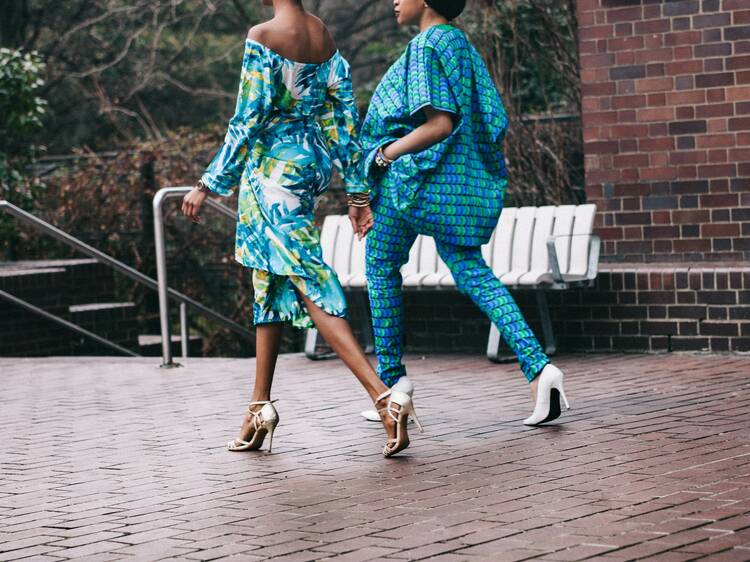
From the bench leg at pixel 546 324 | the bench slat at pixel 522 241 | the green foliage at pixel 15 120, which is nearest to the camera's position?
the bench leg at pixel 546 324

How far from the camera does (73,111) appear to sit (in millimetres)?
20578

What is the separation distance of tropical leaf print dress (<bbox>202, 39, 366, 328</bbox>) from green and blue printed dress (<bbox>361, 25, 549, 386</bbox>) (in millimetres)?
456

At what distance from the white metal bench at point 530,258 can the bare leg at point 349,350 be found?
112 inches

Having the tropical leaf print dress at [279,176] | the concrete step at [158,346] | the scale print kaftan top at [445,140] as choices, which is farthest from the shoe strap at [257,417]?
the concrete step at [158,346]

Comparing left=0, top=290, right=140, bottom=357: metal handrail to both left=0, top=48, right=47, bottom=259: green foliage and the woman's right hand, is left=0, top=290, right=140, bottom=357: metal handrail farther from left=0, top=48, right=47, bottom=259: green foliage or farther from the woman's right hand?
the woman's right hand

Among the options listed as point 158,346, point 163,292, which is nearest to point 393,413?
point 163,292

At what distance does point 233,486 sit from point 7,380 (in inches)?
160

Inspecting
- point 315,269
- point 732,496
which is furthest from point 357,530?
point 315,269

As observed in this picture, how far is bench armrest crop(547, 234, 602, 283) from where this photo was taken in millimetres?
8117

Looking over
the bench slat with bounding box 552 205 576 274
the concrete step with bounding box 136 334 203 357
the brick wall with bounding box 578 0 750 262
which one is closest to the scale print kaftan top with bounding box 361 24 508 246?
the bench slat with bounding box 552 205 576 274

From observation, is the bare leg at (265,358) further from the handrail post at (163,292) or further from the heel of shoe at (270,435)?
the handrail post at (163,292)

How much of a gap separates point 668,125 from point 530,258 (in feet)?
4.47

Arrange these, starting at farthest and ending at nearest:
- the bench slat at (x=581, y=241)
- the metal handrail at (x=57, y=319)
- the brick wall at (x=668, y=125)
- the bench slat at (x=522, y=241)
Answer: the metal handrail at (x=57, y=319), the brick wall at (x=668, y=125), the bench slat at (x=522, y=241), the bench slat at (x=581, y=241)

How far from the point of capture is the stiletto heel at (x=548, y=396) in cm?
584
